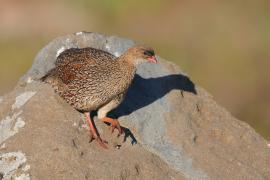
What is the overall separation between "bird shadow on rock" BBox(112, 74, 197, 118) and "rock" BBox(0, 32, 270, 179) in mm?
11

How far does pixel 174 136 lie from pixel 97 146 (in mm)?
1112

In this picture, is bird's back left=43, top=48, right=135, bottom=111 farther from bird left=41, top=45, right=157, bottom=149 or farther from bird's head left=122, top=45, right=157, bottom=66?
bird's head left=122, top=45, right=157, bottom=66

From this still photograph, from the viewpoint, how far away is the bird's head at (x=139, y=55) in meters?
12.2

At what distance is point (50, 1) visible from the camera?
23.9 metres

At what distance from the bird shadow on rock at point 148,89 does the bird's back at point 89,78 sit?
43 cm

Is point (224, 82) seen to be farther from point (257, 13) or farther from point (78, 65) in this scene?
point (78, 65)

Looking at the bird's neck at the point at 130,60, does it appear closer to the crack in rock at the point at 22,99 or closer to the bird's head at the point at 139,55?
the bird's head at the point at 139,55

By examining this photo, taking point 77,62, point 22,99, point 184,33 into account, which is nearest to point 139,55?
point 77,62

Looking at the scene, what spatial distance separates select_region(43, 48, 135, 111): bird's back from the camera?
11.9m

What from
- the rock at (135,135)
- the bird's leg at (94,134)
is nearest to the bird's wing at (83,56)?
the rock at (135,135)

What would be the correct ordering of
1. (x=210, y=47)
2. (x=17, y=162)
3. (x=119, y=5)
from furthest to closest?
1. (x=119, y=5)
2. (x=210, y=47)
3. (x=17, y=162)

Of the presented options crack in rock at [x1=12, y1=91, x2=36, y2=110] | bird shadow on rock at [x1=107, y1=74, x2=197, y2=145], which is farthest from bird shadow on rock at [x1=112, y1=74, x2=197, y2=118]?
crack in rock at [x1=12, y1=91, x2=36, y2=110]

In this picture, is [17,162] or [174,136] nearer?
[17,162]

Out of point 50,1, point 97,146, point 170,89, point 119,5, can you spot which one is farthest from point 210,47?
point 97,146
